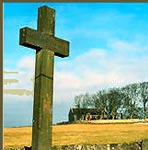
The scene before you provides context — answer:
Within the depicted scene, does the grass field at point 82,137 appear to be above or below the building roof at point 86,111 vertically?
below

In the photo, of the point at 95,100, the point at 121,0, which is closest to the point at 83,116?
the point at 95,100

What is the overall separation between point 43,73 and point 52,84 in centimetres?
22

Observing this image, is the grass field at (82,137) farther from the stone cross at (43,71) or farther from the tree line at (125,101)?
the tree line at (125,101)

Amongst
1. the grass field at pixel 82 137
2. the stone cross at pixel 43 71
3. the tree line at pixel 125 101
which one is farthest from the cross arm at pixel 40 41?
the tree line at pixel 125 101

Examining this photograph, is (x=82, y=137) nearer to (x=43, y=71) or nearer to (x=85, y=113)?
(x=43, y=71)

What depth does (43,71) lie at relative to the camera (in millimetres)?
5020

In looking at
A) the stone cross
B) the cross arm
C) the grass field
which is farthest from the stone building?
the stone cross

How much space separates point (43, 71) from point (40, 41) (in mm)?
422

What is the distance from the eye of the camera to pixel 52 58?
5.20 metres

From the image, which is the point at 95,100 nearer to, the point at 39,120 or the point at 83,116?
the point at 83,116

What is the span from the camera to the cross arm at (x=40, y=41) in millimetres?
4945

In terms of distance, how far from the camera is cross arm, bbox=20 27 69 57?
4.95 metres

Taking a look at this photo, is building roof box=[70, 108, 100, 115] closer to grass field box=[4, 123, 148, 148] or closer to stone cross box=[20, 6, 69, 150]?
grass field box=[4, 123, 148, 148]

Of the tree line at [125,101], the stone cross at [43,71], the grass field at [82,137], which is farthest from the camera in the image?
the tree line at [125,101]
